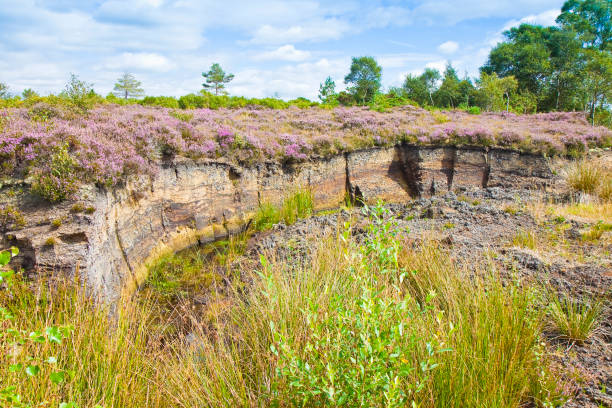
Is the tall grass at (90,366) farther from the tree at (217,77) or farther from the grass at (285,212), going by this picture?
the tree at (217,77)

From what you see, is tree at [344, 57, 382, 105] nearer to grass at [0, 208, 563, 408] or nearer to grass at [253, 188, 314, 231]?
grass at [253, 188, 314, 231]

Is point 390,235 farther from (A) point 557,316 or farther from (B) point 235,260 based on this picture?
(B) point 235,260

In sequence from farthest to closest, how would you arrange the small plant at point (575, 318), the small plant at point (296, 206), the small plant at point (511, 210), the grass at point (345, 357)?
the small plant at point (296, 206) → the small plant at point (511, 210) → the small plant at point (575, 318) → the grass at point (345, 357)

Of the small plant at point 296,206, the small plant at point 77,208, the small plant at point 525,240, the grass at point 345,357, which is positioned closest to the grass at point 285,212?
the small plant at point 296,206

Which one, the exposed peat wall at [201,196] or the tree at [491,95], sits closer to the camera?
the exposed peat wall at [201,196]

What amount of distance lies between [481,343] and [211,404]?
7.81ft

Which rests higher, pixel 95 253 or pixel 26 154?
pixel 26 154

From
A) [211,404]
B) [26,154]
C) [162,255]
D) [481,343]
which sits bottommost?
[162,255]

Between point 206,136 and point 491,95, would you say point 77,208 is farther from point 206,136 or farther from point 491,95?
point 491,95

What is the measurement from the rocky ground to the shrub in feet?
12.0

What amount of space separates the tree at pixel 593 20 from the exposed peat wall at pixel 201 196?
145 ft

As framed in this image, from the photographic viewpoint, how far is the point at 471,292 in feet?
12.5

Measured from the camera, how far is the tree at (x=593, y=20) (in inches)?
1719

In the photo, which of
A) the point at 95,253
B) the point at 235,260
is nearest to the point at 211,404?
the point at 95,253
